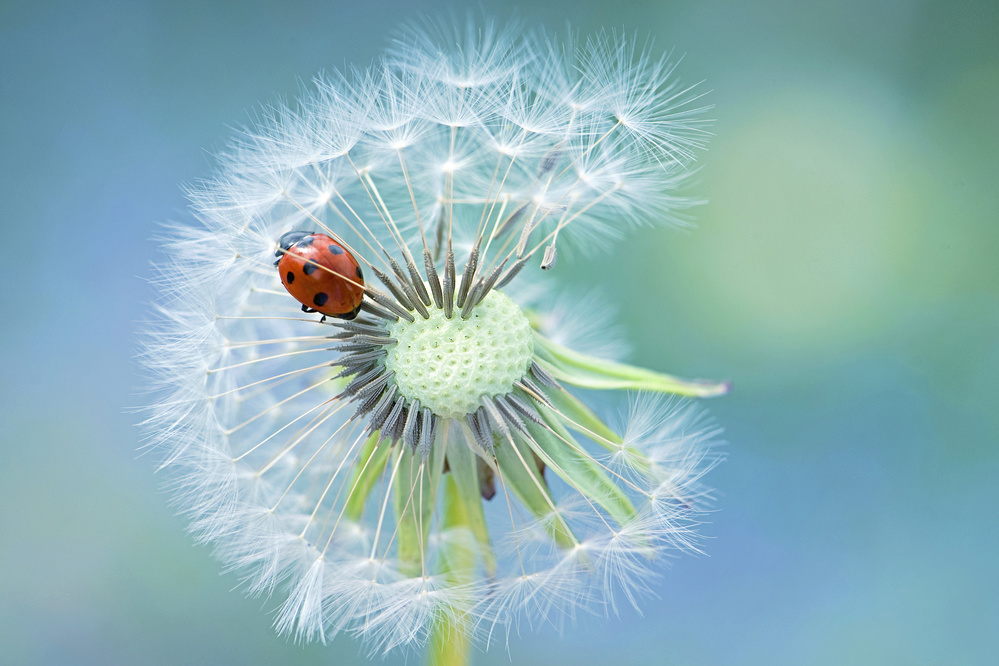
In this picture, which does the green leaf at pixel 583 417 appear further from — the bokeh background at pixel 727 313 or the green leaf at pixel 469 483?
the bokeh background at pixel 727 313

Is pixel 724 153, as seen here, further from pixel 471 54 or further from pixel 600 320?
pixel 471 54

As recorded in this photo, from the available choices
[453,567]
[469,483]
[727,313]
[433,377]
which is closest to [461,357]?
[433,377]

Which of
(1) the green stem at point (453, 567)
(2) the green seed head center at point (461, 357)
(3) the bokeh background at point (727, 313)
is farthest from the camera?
(3) the bokeh background at point (727, 313)

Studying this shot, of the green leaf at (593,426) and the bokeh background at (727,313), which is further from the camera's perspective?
the bokeh background at (727,313)

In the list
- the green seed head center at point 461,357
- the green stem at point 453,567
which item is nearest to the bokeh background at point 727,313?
the green stem at point 453,567

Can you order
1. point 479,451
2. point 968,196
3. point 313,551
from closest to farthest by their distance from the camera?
1. point 479,451
2. point 313,551
3. point 968,196

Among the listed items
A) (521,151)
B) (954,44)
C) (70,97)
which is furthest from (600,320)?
(70,97)
